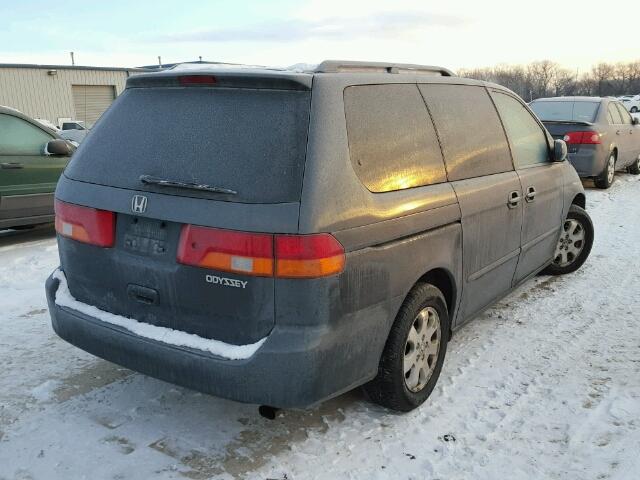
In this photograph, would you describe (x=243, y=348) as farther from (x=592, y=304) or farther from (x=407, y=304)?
(x=592, y=304)

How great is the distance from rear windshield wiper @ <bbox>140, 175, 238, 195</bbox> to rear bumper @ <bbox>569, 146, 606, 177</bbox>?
8.99m

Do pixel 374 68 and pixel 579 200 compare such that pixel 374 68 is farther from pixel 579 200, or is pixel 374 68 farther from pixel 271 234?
pixel 579 200

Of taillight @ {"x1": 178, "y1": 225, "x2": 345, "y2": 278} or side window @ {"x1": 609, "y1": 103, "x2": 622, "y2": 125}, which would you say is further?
side window @ {"x1": 609, "y1": 103, "x2": 622, "y2": 125}

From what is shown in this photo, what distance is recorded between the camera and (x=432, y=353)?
11.0 ft

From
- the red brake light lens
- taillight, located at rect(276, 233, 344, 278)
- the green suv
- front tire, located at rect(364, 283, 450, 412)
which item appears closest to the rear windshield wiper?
taillight, located at rect(276, 233, 344, 278)

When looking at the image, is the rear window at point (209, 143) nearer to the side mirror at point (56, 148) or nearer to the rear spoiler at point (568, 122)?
the side mirror at point (56, 148)

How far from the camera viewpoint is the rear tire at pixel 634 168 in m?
12.9

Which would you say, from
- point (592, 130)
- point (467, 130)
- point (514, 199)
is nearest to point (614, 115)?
point (592, 130)

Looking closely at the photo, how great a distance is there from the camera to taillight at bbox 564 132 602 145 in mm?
10141

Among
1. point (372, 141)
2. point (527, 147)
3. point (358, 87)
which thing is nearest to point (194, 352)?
point (372, 141)

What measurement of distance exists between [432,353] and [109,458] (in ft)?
5.69

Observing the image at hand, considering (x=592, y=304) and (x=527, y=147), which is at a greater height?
(x=527, y=147)

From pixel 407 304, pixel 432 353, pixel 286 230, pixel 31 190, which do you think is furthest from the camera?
pixel 31 190

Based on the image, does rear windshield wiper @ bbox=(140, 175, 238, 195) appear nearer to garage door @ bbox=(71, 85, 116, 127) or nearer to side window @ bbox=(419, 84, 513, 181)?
side window @ bbox=(419, 84, 513, 181)
